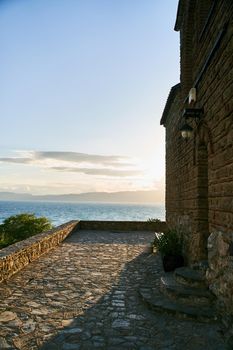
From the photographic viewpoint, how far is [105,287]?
22.3 ft

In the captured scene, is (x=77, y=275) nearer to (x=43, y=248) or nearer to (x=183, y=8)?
(x=43, y=248)

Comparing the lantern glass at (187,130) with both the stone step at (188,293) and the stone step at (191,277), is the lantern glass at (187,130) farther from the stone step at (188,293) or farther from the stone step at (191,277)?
the stone step at (188,293)

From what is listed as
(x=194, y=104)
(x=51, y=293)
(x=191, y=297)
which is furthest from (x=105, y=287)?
(x=194, y=104)

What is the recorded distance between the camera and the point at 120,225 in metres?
19.0

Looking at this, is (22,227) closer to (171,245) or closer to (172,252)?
(171,245)

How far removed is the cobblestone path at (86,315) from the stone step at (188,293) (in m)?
0.45

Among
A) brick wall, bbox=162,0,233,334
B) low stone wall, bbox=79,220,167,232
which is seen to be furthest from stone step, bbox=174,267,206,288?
low stone wall, bbox=79,220,167,232

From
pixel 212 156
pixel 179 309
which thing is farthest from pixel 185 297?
pixel 212 156

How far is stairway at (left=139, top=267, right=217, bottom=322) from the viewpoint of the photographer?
4.97 m

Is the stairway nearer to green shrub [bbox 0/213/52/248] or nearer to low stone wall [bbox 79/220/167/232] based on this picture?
low stone wall [bbox 79/220/167/232]

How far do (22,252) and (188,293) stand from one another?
4477mm

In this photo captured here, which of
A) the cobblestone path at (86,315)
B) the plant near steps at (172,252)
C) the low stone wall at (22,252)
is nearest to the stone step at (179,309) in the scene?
the cobblestone path at (86,315)

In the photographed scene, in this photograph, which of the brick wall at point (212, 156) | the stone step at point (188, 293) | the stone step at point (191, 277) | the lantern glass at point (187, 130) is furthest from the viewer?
the lantern glass at point (187, 130)

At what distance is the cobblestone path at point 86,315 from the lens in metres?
4.20
